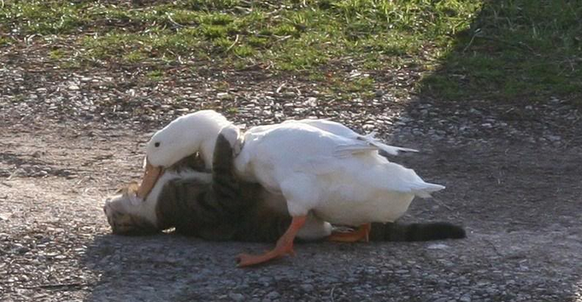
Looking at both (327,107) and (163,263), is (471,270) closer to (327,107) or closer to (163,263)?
(163,263)

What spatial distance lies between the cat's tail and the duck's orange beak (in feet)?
3.50

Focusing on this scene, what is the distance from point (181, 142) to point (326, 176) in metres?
0.82

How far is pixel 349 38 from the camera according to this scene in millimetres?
9312

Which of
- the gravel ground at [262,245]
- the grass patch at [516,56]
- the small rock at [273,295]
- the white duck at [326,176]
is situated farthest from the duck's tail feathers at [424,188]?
the grass patch at [516,56]

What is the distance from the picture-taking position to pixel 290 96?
813 centimetres

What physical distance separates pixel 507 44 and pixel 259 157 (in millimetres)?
4128

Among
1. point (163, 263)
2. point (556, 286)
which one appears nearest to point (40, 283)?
point (163, 263)

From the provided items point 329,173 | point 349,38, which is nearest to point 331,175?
point 329,173

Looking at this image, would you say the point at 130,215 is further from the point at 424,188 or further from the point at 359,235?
the point at 424,188

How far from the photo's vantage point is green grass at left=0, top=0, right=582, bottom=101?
333 inches

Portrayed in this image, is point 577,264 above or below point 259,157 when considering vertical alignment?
below

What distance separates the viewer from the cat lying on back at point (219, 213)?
5.61 meters

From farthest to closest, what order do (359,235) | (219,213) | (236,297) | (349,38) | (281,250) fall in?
1. (349,38)
2. (359,235)
3. (219,213)
4. (281,250)
5. (236,297)

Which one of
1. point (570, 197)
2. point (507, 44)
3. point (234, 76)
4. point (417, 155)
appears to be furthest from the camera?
point (507, 44)
